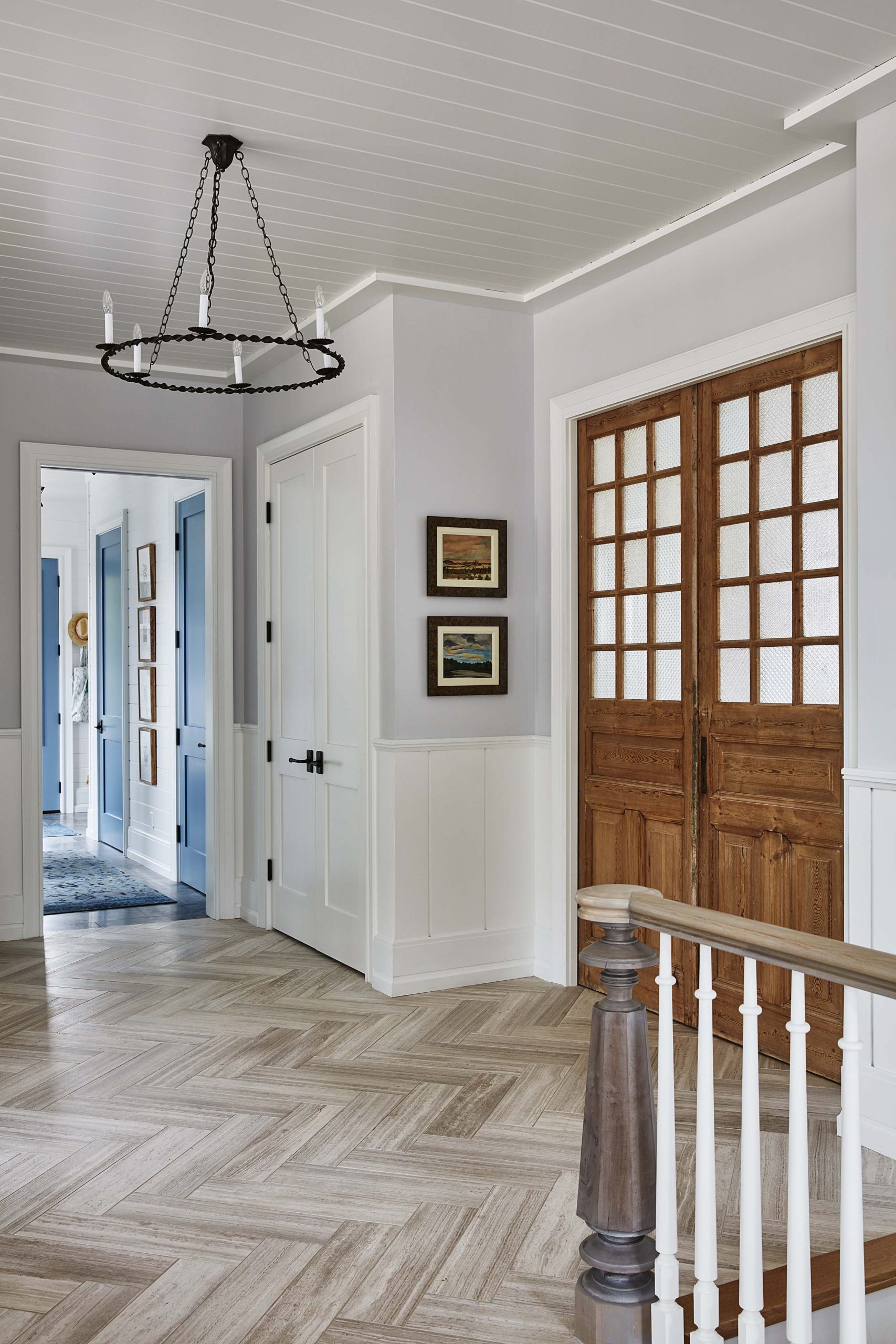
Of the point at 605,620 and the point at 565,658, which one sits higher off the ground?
the point at 605,620

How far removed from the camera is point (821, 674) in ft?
11.3

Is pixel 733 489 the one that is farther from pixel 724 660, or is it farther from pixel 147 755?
pixel 147 755

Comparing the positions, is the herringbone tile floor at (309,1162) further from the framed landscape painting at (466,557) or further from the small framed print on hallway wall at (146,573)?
the small framed print on hallway wall at (146,573)

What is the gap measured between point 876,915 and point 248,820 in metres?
3.60

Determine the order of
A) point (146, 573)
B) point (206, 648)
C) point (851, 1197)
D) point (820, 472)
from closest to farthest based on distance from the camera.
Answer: point (851, 1197), point (820, 472), point (206, 648), point (146, 573)

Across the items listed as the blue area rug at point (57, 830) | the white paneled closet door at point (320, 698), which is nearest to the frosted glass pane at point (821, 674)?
the white paneled closet door at point (320, 698)

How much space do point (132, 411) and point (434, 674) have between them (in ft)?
7.56

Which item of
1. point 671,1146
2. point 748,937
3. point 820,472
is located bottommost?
point 671,1146

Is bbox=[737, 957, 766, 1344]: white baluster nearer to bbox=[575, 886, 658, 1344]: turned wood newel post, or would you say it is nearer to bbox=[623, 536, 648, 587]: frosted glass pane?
bbox=[575, 886, 658, 1344]: turned wood newel post

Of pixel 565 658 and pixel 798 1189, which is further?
pixel 565 658

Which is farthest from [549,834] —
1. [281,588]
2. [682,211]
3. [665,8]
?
[665,8]

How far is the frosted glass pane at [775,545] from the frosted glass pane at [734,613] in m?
0.12

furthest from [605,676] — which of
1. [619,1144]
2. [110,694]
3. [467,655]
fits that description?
[110,694]

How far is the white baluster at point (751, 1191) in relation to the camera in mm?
1700
